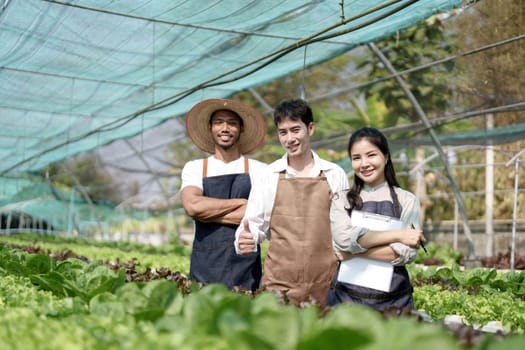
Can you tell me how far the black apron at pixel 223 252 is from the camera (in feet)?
11.7

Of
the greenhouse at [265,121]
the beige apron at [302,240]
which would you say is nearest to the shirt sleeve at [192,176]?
the greenhouse at [265,121]

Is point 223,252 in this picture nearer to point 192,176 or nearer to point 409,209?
point 192,176

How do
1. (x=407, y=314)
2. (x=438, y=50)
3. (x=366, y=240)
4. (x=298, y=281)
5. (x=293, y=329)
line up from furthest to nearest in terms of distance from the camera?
(x=438, y=50) < (x=298, y=281) < (x=366, y=240) < (x=407, y=314) < (x=293, y=329)

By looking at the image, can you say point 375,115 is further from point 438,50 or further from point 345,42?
point 345,42

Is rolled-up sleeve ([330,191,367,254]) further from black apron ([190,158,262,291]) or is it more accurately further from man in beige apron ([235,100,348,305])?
black apron ([190,158,262,291])

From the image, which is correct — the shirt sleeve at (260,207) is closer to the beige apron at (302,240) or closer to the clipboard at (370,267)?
the beige apron at (302,240)

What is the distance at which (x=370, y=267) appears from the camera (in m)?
2.70

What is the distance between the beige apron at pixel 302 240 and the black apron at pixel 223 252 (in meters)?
0.42

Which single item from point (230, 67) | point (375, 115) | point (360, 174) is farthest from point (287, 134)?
point (375, 115)

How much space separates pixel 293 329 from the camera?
1.51 m

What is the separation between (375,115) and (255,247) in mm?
10400

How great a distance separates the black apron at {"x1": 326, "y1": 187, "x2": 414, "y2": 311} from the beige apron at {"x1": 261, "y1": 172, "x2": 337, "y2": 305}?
283 millimetres

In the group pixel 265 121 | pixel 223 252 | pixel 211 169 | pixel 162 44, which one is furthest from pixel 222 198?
pixel 265 121

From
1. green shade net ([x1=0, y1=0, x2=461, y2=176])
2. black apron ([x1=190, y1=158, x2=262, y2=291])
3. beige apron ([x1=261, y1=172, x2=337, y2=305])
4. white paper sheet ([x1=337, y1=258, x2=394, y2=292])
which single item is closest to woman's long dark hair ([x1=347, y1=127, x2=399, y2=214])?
white paper sheet ([x1=337, y1=258, x2=394, y2=292])
